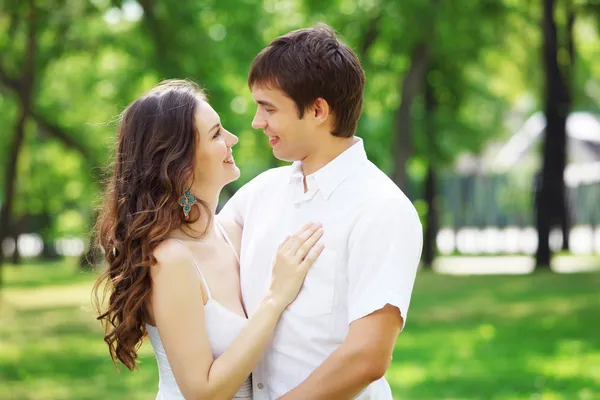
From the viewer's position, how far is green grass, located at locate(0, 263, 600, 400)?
10.6m

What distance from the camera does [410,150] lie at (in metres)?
22.1

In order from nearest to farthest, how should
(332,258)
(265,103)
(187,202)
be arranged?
(332,258) → (265,103) → (187,202)

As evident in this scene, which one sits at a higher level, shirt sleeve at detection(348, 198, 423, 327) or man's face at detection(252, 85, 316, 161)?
man's face at detection(252, 85, 316, 161)

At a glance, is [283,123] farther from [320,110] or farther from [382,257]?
[382,257]

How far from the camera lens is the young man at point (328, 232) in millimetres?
3178

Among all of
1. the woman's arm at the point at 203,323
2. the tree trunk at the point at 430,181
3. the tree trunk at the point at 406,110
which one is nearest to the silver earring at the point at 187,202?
the woman's arm at the point at 203,323

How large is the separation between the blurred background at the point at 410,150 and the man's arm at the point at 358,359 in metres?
1.26

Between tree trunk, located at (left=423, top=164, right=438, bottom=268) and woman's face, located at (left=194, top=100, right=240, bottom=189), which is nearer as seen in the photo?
woman's face, located at (left=194, top=100, right=240, bottom=189)

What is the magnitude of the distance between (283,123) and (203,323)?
74 cm

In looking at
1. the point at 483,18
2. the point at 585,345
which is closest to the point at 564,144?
the point at 483,18

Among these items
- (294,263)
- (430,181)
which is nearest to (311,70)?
(294,263)

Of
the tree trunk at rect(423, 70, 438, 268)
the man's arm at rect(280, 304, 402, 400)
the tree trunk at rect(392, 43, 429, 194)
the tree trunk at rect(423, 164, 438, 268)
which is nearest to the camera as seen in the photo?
the man's arm at rect(280, 304, 402, 400)

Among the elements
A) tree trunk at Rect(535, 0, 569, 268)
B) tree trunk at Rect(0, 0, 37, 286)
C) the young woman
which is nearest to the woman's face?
the young woman

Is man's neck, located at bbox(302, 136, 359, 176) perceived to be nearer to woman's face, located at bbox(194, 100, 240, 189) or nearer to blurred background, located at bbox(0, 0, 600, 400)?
woman's face, located at bbox(194, 100, 240, 189)
